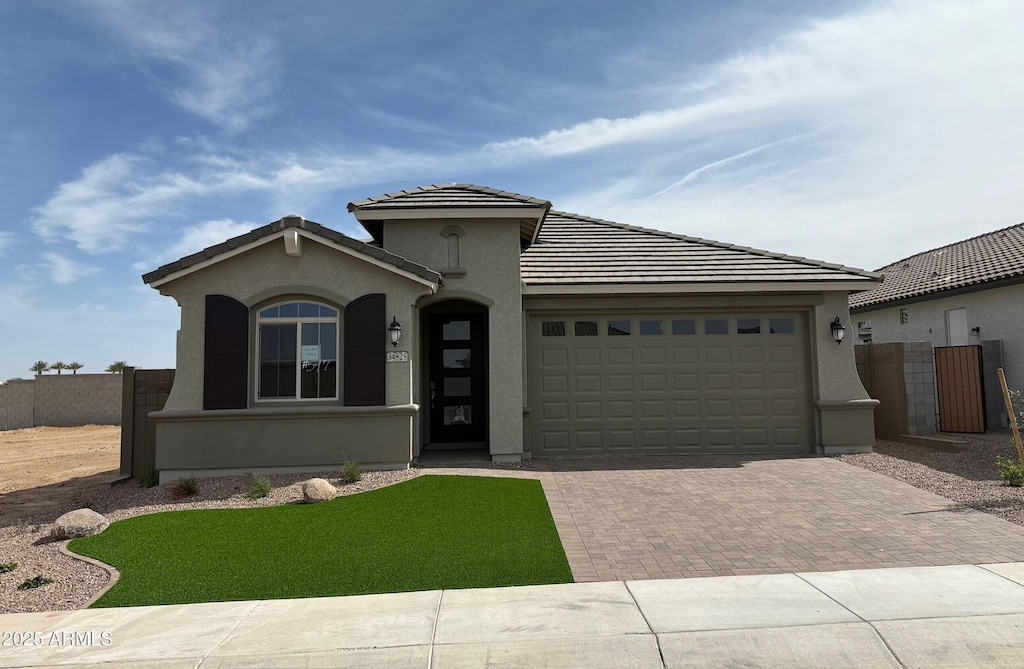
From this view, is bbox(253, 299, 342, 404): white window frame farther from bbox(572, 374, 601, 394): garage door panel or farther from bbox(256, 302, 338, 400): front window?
bbox(572, 374, 601, 394): garage door panel

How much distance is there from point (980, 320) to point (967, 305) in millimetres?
650

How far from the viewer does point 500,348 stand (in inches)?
457

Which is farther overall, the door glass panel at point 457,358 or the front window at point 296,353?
the door glass panel at point 457,358

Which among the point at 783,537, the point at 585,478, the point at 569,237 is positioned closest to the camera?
the point at 783,537

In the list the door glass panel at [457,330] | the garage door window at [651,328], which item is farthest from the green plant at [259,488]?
the garage door window at [651,328]

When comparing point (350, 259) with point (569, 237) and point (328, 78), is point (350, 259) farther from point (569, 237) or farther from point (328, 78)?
point (569, 237)

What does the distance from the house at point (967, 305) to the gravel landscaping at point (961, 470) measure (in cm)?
242

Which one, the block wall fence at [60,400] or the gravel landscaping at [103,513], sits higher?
the block wall fence at [60,400]

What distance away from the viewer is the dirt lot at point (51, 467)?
10461mm

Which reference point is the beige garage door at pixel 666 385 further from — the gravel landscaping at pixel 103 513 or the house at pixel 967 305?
the house at pixel 967 305

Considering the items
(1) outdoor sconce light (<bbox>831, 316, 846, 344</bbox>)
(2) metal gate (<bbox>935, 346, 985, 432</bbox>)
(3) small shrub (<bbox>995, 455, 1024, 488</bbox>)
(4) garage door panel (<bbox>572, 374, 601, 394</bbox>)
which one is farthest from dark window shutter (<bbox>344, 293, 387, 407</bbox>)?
(2) metal gate (<bbox>935, 346, 985, 432</bbox>)

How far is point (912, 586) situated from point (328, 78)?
35.1 ft

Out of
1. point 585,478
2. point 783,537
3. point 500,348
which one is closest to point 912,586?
point 783,537

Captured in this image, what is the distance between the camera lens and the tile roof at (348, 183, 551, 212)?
455 inches
